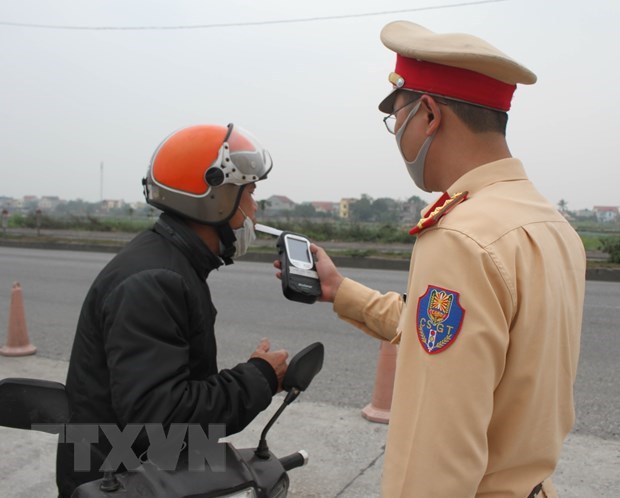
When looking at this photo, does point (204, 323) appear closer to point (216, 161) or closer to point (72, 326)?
point (216, 161)

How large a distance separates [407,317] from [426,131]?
49 cm

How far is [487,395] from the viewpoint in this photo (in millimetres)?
1268

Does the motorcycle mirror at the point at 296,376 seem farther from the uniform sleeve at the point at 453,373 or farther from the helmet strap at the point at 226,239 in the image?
the uniform sleeve at the point at 453,373

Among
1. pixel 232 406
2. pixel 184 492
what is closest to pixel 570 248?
pixel 232 406

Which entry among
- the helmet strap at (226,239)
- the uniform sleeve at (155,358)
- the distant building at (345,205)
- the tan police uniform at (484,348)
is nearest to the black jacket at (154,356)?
the uniform sleeve at (155,358)

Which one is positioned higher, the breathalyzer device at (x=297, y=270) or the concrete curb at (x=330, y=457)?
the breathalyzer device at (x=297, y=270)

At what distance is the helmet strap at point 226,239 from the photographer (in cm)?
216

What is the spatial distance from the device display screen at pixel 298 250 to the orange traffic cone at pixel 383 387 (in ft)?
8.01

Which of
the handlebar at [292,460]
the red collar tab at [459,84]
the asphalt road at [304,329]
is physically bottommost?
the asphalt road at [304,329]

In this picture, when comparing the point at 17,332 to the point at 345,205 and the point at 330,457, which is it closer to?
the point at 330,457

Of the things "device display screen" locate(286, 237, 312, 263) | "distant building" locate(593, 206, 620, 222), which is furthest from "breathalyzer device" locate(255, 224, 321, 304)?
"distant building" locate(593, 206, 620, 222)

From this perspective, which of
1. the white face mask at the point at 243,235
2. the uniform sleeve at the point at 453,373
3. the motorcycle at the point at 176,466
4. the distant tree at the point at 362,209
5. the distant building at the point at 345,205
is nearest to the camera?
the uniform sleeve at the point at 453,373

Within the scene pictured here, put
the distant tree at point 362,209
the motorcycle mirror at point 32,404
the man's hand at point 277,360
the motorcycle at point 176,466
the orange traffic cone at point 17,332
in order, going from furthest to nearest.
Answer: the distant tree at point 362,209, the orange traffic cone at point 17,332, the man's hand at point 277,360, the motorcycle mirror at point 32,404, the motorcycle at point 176,466

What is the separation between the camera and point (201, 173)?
2.08 m
